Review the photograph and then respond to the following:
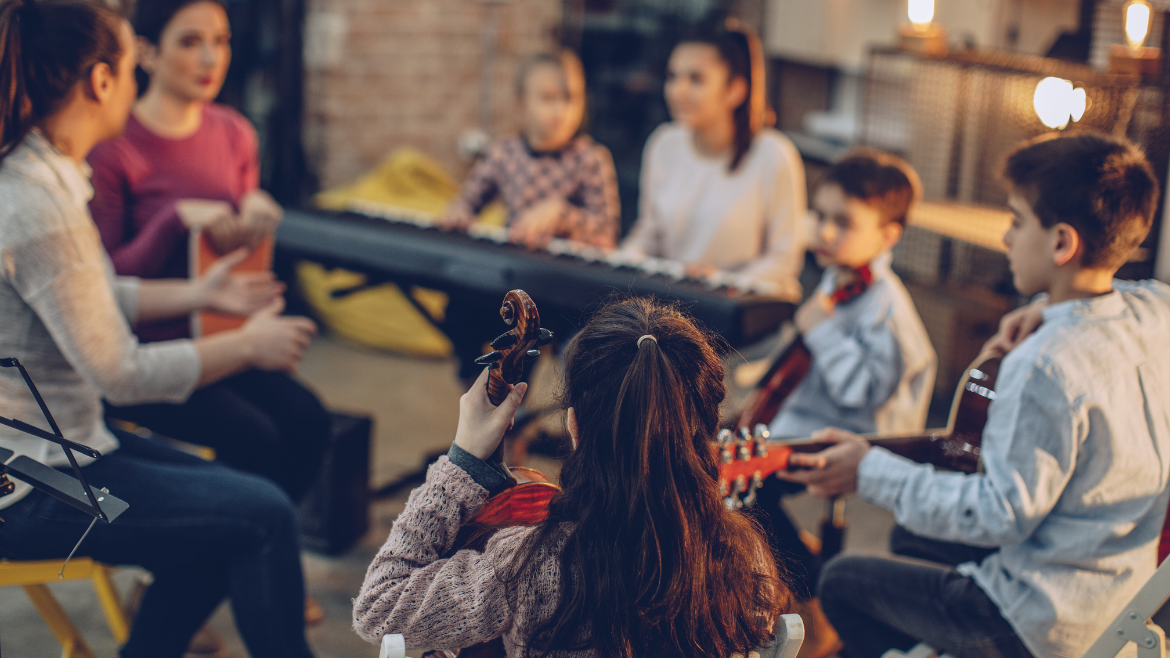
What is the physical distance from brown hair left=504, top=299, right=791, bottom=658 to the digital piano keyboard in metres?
0.91

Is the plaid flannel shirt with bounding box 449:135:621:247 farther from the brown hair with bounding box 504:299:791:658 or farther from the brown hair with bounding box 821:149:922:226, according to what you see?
the brown hair with bounding box 504:299:791:658

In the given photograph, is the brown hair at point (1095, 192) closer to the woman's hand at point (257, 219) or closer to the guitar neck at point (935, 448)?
the guitar neck at point (935, 448)

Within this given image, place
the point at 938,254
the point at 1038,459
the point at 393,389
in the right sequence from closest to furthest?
the point at 1038,459 < the point at 938,254 < the point at 393,389

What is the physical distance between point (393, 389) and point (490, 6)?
1.99 meters

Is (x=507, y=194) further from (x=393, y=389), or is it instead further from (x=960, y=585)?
(x=960, y=585)

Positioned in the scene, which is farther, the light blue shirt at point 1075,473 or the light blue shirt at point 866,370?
the light blue shirt at point 866,370

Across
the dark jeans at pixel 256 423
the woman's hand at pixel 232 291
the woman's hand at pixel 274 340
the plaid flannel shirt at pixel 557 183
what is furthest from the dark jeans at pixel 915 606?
the plaid flannel shirt at pixel 557 183

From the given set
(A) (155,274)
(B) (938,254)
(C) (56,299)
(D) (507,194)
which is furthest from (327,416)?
(B) (938,254)

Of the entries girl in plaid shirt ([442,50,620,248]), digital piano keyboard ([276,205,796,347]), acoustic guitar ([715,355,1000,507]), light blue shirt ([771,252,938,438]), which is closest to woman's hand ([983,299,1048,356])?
acoustic guitar ([715,355,1000,507])

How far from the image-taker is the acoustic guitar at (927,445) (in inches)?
59.1

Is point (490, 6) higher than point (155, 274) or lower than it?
higher

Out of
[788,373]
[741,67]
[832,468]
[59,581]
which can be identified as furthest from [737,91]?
[59,581]

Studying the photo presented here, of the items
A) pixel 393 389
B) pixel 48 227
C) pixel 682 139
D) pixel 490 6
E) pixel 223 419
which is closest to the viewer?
pixel 48 227

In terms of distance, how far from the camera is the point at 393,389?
3.70m
